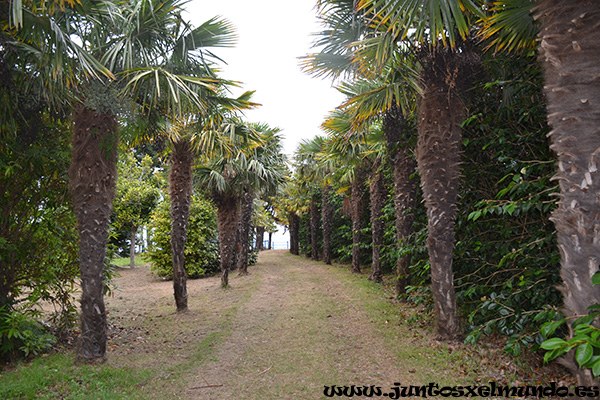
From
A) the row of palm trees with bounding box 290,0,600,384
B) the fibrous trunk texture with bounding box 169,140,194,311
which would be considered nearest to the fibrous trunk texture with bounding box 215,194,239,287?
the fibrous trunk texture with bounding box 169,140,194,311

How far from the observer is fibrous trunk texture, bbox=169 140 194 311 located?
897 centimetres

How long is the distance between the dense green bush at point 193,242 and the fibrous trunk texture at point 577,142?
14.7 meters

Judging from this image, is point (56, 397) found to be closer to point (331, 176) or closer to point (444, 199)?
point (444, 199)

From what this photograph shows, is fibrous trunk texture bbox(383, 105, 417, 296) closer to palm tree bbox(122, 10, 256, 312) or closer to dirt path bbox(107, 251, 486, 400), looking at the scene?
dirt path bbox(107, 251, 486, 400)

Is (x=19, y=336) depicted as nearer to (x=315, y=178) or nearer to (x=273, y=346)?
(x=273, y=346)

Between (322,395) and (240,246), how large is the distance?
11880mm

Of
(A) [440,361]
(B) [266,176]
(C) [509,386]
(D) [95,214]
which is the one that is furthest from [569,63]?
(B) [266,176]

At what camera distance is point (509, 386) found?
167 inches

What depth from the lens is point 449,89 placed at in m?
5.57

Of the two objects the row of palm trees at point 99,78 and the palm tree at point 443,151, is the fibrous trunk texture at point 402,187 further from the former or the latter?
the row of palm trees at point 99,78

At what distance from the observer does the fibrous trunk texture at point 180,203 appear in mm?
8969

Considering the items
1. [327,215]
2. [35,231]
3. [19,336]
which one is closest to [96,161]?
[35,231]

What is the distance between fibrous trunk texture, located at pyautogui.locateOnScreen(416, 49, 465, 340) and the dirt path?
71 cm

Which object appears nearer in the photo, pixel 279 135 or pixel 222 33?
pixel 222 33
